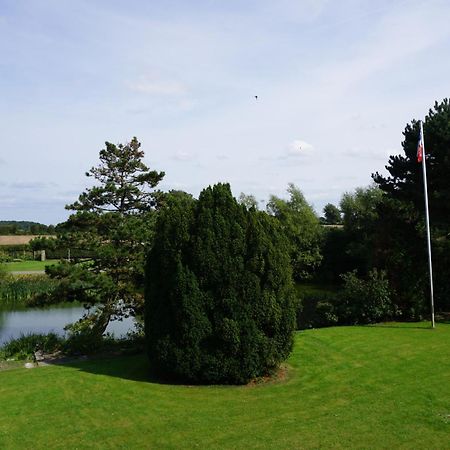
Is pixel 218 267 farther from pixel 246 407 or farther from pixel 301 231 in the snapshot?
pixel 301 231

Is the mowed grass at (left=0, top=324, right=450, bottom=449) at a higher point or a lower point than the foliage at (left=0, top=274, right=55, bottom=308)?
lower

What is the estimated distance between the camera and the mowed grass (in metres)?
7.29

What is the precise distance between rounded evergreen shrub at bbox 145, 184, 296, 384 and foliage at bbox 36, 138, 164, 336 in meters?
4.34

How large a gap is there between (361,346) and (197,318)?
552 centimetres

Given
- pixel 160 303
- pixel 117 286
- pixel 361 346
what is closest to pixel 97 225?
pixel 117 286

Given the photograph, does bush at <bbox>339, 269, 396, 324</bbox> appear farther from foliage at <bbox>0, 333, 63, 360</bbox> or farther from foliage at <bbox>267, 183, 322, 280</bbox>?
foliage at <bbox>267, 183, 322, 280</bbox>

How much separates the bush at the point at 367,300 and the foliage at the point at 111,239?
7.58 metres

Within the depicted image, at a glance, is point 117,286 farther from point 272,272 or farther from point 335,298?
point 335,298

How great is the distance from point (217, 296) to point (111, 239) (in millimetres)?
5944

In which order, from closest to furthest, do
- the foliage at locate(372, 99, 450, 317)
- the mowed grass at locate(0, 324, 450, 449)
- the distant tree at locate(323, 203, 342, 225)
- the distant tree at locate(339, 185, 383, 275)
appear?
the mowed grass at locate(0, 324, 450, 449), the foliage at locate(372, 99, 450, 317), the distant tree at locate(339, 185, 383, 275), the distant tree at locate(323, 203, 342, 225)

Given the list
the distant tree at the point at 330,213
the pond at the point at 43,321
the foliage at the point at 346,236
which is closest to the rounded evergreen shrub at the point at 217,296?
the pond at the point at 43,321

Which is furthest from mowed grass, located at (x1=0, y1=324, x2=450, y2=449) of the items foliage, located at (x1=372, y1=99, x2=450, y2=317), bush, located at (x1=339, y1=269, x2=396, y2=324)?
foliage, located at (x1=372, y1=99, x2=450, y2=317)

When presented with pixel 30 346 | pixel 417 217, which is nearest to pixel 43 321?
pixel 30 346

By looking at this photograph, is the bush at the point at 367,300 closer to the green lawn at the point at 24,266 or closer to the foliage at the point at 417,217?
the foliage at the point at 417,217
